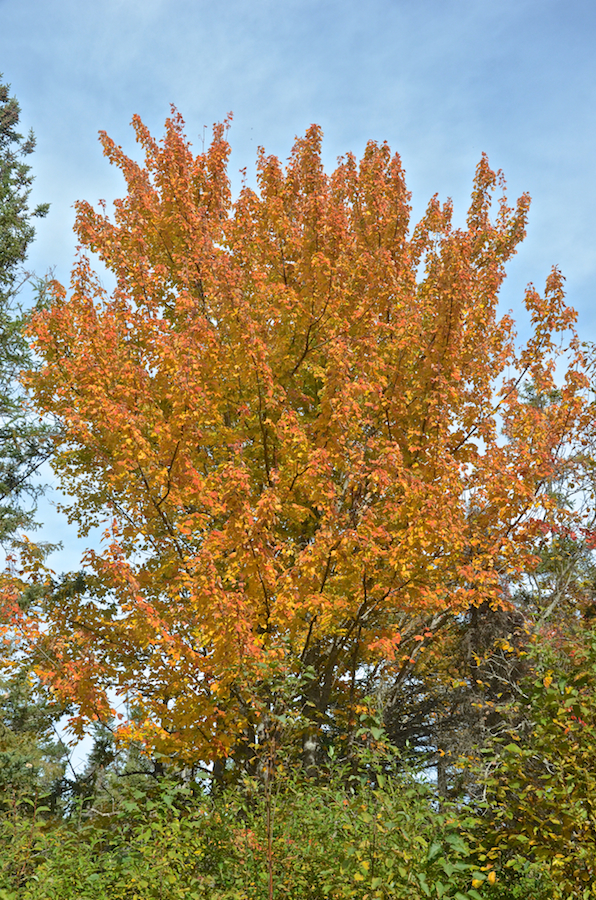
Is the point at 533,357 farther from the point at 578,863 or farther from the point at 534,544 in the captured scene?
the point at 578,863

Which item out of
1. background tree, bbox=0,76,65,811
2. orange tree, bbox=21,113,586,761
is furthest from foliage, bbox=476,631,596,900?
background tree, bbox=0,76,65,811

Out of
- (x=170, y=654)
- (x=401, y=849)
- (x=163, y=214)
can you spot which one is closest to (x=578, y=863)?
(x=401, y=849)

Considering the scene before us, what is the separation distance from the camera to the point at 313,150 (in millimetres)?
9539

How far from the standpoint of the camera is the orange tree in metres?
6.52

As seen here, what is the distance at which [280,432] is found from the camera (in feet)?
23.6

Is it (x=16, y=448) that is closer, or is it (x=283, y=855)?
(x=283, y=855)

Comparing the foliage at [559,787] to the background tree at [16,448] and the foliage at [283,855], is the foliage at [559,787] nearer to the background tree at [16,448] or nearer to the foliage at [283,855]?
the foliage at [283,855]

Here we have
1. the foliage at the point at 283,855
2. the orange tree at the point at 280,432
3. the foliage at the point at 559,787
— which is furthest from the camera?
the orange tree at the point at 280,432

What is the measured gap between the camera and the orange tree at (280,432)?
6523 mm

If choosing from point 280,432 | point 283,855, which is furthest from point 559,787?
point 280,432

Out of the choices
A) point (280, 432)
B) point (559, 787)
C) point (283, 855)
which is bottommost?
point (283, 855)

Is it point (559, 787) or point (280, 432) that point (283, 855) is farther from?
point (280, 432)

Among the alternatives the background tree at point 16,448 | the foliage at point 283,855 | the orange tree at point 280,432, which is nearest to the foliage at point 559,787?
the foliage at point 283,855

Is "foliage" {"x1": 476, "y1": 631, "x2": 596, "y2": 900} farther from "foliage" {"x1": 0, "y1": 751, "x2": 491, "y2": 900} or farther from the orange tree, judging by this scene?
the orange tree
